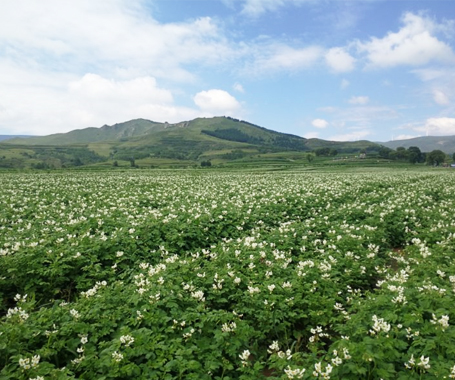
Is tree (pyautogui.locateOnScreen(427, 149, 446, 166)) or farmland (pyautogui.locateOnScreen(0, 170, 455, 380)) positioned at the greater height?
tree (pyautogui.locateOnScreen(427, 149, 446, 166))

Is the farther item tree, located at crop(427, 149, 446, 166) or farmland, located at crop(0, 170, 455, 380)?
tree, located at crop(427, 149, 446, 166)

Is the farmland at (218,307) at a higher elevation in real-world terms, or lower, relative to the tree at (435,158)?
lower

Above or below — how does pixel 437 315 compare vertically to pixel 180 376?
above

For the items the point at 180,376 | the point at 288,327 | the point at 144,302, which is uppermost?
the point at 144,302

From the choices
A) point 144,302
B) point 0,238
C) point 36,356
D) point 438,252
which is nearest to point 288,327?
point 144,302

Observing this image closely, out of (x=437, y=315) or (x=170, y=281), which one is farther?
(x=170, y=281)

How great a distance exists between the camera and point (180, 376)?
4309 millimetres

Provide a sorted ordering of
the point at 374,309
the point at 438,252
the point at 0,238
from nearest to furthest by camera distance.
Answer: the point at 374,309
the point at 438,252
the point at 0,238

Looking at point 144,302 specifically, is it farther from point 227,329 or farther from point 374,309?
point 374,309

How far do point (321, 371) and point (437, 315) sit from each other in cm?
251

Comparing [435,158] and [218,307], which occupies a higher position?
[435,158]

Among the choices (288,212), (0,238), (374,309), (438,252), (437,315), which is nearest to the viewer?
(437,315)

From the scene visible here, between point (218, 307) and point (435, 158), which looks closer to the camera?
point (218, 307)

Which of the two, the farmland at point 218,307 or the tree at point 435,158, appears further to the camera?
A: the tree at point 435,158
